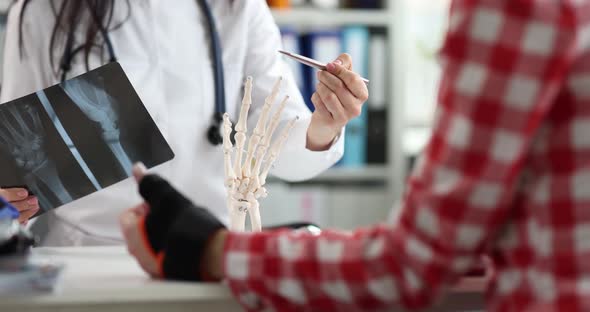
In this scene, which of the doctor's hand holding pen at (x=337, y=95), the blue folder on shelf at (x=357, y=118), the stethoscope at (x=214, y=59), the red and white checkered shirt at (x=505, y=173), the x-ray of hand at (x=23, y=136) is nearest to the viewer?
the red and white checkered shirt at (x=505, y=173)

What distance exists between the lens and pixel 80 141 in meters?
1.30

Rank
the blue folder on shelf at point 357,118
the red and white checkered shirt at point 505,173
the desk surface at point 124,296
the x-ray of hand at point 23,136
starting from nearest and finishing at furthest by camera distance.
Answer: the red and white checkered shirt at point 505,173 < the desk surface at point 124,296 < the x-ray of hand at point 23,136 < the blue folder on shelf at point 357,118

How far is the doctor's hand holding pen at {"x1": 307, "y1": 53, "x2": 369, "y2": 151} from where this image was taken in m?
1.40

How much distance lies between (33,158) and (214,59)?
1.63 feet

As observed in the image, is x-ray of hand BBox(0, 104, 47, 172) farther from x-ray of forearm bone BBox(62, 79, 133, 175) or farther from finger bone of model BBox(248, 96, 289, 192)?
finger bone of model BBox(248, 96, 289, 192)

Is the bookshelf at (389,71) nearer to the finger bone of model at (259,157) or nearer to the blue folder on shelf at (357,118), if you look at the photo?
the blue folder on shelf at (357,118)

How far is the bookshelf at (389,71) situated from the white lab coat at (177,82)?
1267 mm

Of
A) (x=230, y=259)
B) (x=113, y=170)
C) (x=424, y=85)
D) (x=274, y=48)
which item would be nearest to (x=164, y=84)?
(x=274, y=48)

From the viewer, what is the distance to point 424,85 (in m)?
3.43

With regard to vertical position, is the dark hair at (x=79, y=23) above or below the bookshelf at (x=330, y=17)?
above

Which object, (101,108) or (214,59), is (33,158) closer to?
(101,108)

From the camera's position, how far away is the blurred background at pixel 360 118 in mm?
2987

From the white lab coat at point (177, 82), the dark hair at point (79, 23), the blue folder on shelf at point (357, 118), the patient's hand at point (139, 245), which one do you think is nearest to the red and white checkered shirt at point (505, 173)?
the patient's hand at point (139, 245)

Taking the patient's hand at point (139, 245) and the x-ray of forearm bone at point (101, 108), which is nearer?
the patient's hand at point (139, 245)
